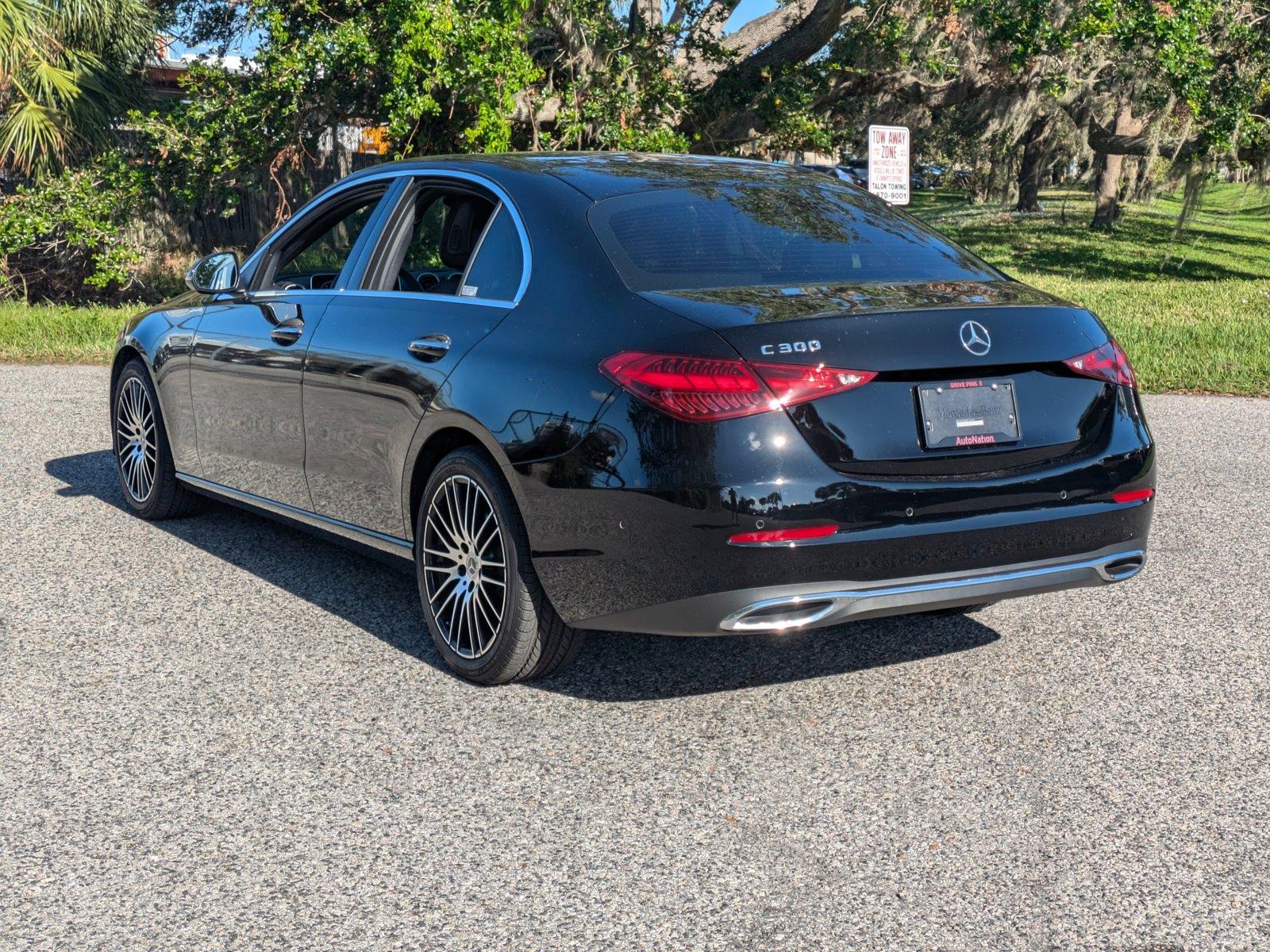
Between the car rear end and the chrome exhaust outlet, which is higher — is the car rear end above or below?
above

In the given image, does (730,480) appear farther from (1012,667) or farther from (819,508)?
(1012,667)

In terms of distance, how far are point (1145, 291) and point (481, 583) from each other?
A: 66.2 ft

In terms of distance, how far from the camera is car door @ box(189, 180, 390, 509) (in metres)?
5.77

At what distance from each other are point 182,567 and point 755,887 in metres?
3.79

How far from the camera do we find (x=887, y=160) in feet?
47.3

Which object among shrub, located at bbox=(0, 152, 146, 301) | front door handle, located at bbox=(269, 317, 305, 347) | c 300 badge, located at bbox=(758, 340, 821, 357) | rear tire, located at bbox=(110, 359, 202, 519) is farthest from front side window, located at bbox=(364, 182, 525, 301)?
shrub, located at bbox=(0, 152, 146, 301)

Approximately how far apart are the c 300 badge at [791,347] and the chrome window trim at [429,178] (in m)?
0.99

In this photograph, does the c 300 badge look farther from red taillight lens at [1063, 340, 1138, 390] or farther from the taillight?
red taillight lens at [1063, 340, 1138, 390]

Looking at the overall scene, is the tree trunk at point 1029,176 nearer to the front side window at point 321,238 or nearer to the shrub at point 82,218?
the shrub at point 82,218

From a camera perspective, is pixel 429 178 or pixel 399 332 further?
pixel 429 178

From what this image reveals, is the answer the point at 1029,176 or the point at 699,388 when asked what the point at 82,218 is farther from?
the point at 1029,176

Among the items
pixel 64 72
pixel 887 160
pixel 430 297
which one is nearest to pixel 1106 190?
pixel 887 160

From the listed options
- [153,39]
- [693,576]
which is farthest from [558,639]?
[153,39]

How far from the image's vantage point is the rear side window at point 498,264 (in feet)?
15.8
